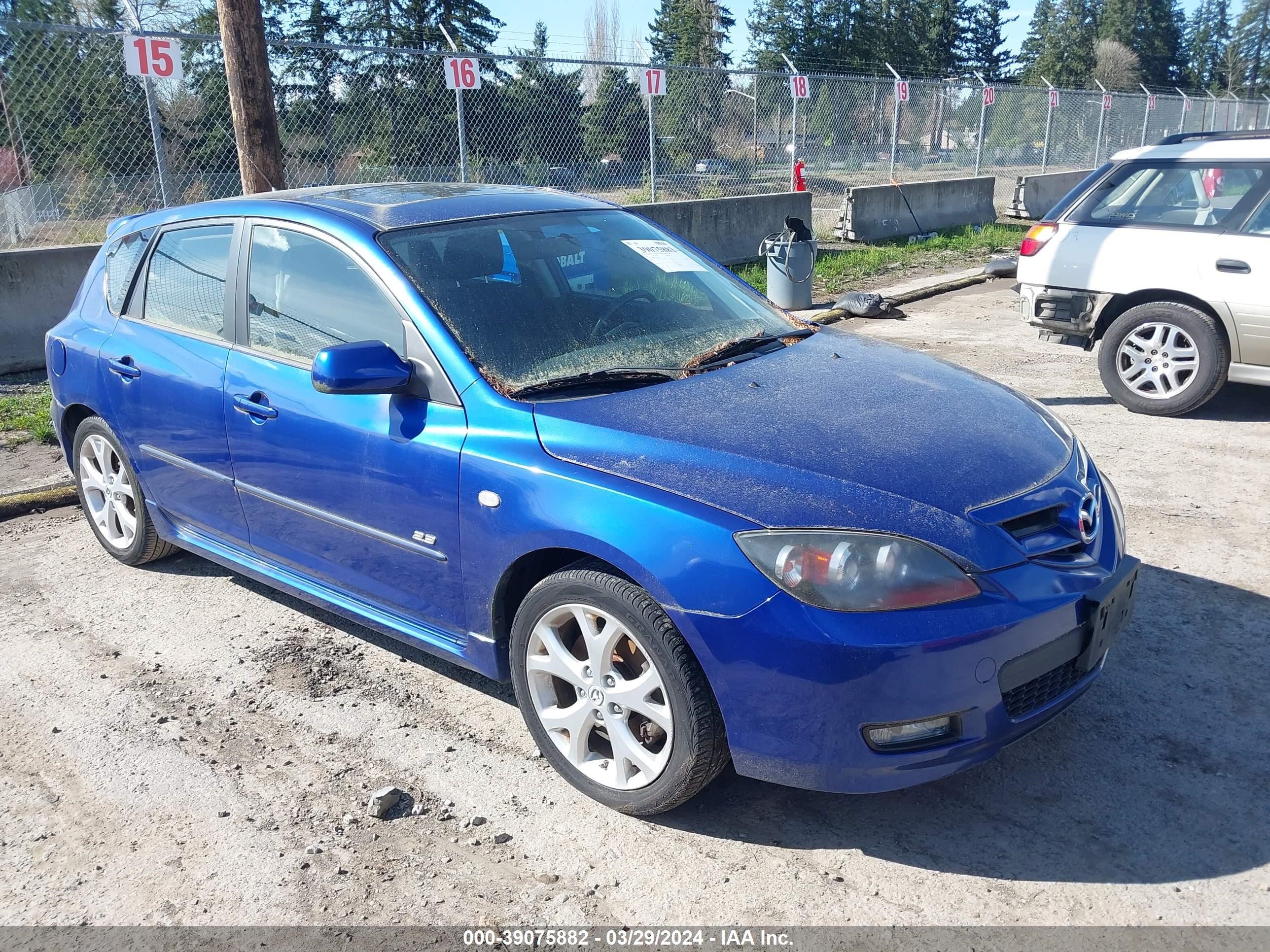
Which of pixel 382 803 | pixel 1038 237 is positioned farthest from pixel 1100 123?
pixel 382 803

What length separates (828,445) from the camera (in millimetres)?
2971

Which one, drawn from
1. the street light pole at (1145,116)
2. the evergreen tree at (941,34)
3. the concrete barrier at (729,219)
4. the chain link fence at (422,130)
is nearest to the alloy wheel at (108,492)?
the chain link fence at (422,130)

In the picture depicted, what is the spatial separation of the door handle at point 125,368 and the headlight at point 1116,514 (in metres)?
3.76

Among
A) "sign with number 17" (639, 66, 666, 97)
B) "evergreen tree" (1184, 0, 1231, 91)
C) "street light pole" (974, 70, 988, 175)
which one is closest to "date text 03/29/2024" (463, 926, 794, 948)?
"sign with number 17" (639, 66, 666, 97)

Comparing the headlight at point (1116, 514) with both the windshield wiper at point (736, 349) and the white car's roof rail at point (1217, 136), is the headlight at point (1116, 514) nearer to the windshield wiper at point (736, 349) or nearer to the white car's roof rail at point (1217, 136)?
the windshield wiper at point (736, 349)

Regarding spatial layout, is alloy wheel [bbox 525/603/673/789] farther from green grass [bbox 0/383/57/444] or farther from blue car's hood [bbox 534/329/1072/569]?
green grass [bbox 0/383/57/444]

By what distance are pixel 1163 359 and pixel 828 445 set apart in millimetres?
4856

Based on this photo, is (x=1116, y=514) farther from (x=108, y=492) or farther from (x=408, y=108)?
(x=408, y=108)

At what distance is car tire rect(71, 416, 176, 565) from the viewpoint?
4762 millimetres

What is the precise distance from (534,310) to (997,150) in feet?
67.8

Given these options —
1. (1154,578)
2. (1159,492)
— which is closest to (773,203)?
(1159,492)

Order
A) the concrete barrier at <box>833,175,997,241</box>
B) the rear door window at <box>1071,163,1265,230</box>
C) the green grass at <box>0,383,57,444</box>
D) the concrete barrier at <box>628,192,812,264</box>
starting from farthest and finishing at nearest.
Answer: the concrete barrier at <box>833,175,997,241</box>, the concrete barrier at <box>628,192,812,264</box>, the green grass at <box>0,383,57,444</box>, the rear door window at <box>1071,163,1265,230</box>

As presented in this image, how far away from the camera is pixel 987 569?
273 cm

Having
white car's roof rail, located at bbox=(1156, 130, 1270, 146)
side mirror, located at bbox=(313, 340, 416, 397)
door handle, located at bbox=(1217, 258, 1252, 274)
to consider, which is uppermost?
white car's roof rail, located at bbox=(1156, 130, 1270, 146)
